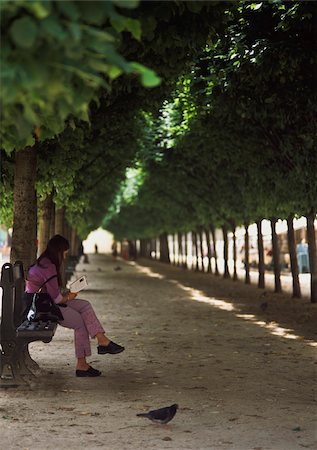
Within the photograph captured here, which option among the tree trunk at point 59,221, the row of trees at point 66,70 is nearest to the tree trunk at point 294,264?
the tree trunk at point 59,221

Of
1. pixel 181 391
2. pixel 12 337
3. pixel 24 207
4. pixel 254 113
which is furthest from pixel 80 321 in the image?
pixel 254 113

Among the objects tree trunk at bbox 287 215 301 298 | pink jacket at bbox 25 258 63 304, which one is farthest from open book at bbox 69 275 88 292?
tree trunk at bbox 287 215 301 298

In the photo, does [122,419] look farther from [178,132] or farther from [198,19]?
[178,132]

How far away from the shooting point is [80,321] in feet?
26.3

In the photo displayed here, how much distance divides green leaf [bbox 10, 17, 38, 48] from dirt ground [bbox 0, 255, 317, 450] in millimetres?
3455

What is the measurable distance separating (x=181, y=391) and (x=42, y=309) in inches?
73.4

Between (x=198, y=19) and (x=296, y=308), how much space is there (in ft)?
37.1

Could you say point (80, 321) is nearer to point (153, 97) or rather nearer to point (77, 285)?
point (77, 285)

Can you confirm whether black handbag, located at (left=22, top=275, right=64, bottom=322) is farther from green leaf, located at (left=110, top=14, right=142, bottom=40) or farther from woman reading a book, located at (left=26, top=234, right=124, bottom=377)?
green leaf, located at (left=110, top=14, right=142, bottom=40)

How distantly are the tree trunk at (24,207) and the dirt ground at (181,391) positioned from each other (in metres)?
1.58

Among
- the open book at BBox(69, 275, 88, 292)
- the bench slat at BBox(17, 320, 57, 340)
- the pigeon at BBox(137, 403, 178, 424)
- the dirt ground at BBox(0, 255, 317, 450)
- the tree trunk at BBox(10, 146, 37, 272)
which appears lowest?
the dirt ground at BBox(0, 255, 317, 450)

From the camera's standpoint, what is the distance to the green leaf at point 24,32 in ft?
10.1

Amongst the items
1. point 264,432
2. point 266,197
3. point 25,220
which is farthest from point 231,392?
point 266,197

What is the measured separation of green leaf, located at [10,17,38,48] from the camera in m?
3.09
